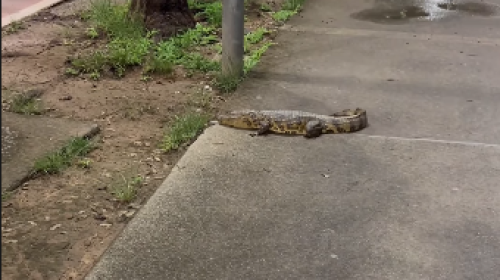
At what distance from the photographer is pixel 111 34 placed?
717 centimetres

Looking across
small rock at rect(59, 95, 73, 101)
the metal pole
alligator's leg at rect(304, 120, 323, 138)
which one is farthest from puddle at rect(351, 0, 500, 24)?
small rock at rect(59, 95, 73, 101)

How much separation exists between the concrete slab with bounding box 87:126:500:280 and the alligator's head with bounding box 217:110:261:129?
11 cm

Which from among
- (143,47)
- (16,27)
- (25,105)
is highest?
(16,27)

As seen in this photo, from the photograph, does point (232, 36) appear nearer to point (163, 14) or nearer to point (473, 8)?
point (163, 14)

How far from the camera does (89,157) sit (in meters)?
4.53

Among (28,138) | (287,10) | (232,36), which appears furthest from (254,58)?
(28,138)

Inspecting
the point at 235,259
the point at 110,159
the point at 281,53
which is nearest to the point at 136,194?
the point at 110,159

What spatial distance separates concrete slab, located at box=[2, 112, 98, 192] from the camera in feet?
13.6

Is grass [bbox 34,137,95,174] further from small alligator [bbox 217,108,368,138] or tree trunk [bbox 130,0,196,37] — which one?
tree trunk [bbox 130,0,196,37]

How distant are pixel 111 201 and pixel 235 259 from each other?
107 cm

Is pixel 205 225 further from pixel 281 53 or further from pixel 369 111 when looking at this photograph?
pixel 281 53

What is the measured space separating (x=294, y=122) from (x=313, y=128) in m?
0.17

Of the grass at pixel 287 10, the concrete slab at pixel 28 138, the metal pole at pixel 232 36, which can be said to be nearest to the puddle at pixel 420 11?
the grass at pixel 287 10

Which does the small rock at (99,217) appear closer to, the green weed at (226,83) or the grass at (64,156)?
the grass at (64,156)
